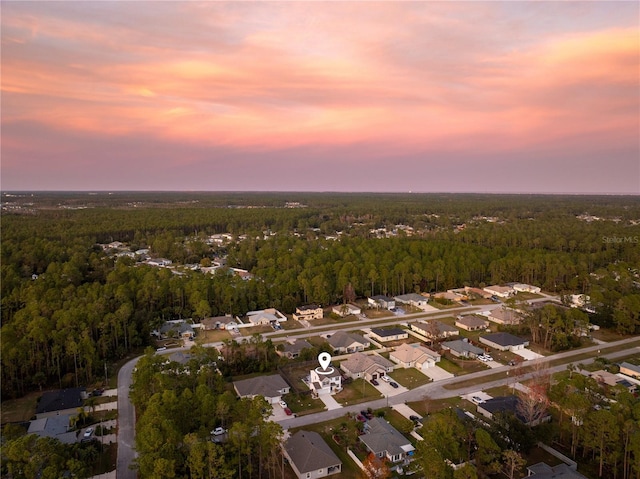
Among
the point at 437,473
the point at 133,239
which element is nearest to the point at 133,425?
the point at 437,473

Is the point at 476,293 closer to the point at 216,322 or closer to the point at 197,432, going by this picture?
the point at 216,322

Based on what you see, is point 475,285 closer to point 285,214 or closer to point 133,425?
point 133,425

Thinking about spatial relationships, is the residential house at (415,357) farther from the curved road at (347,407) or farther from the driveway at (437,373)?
the curved road at (347,407)

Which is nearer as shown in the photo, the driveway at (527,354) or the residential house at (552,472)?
the residential house at (552,472)

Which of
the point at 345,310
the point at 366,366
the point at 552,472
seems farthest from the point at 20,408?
the point at 552,472

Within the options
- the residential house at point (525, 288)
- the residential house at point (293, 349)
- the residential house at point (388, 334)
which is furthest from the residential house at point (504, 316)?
the residential house at point (293, 349)
